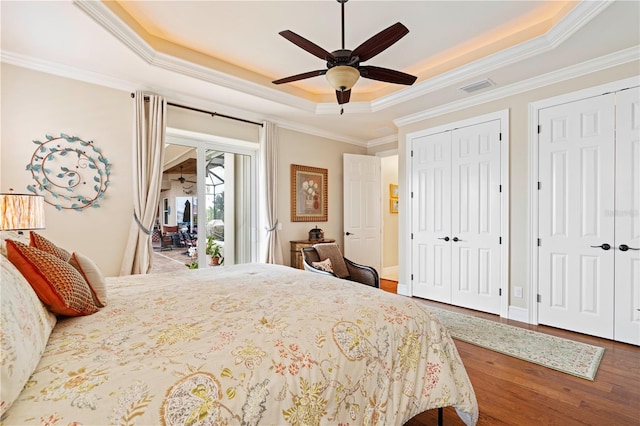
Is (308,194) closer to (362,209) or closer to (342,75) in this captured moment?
(362,209)

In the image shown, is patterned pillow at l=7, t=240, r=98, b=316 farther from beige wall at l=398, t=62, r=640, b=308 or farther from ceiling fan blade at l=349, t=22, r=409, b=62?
beige wall at l=398, t=62, r=640, b=308

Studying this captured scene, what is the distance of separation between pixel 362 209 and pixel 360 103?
193 centimetres

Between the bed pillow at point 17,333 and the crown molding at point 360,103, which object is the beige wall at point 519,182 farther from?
the bed pillow at point 17,333

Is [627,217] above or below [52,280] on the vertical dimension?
above

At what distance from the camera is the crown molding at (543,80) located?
2821 millimetres

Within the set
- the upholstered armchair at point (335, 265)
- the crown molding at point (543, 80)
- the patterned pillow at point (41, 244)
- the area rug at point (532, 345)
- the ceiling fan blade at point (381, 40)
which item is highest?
the crown molding at point (543, 80)

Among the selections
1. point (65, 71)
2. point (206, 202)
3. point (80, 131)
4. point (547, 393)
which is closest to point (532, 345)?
point (547, 393)

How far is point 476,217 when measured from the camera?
3879 mm

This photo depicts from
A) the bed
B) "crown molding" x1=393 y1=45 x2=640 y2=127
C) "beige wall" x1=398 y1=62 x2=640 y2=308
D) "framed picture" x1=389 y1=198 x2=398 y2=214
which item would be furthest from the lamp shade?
"framed picture" x1=389 y1=198 x2=398 y2=214

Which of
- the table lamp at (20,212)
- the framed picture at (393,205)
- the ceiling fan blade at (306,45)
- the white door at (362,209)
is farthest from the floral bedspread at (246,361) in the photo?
the framed picture at (393,205)

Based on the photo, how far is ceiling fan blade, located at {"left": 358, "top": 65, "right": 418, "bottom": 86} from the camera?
2323mm

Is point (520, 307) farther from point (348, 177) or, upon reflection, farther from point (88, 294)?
point (88, 294)

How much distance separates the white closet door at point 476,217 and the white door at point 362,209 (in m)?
1.70

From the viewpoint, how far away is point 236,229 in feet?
15.0
